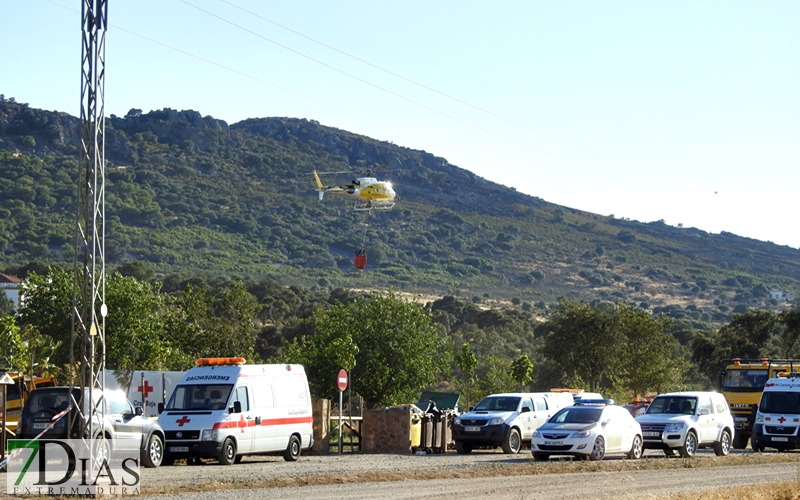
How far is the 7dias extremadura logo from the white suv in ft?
44.9

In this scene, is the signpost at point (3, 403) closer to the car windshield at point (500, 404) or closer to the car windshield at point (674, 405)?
the car windshield at point (500, 404)

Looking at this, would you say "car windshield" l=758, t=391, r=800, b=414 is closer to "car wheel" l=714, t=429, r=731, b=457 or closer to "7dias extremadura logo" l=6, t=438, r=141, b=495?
"car wheel" l=714, t=429, r=731, b=457

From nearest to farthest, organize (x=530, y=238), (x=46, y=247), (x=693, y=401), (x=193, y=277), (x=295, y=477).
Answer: (x=295, y=477) < (x=693, y=401) < (x=193, y=277) < (x=46, y=247) < (x=530, y=238)

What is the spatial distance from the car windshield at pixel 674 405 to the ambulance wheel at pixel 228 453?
11.7 meters

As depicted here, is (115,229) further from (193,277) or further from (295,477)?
(295,477)

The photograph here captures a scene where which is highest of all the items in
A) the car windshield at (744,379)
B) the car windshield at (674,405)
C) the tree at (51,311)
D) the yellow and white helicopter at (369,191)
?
the yellow and white helicopter at (369,191)

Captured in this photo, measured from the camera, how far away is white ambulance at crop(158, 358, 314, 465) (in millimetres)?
23500

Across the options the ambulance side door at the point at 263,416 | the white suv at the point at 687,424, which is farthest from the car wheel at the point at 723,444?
the ambulance side door at the point at 263,416

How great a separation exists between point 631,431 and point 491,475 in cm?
672

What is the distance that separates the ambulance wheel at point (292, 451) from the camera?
25703mm

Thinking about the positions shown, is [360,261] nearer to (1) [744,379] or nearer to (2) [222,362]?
(1) [744,379]

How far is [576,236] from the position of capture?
7082 inches

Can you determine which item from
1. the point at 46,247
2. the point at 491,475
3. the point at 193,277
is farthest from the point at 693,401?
the point at 46,247

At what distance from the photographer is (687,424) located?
1095 inches
